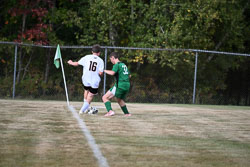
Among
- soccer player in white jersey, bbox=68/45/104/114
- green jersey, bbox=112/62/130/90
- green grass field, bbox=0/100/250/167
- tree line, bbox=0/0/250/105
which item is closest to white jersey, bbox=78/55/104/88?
soccer player in white jersey, bbox=68/45/104/114

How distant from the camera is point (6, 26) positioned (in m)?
24.3

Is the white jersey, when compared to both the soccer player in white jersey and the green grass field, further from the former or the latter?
the green grass field

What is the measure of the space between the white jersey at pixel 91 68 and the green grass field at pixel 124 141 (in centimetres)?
94

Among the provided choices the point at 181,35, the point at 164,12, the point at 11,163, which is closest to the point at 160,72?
the point at 181,35

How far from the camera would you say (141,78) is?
63.4 feet

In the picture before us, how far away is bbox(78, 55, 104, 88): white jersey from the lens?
39.3ft

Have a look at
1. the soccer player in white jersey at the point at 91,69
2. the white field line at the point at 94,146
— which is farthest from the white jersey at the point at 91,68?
the white field line at the point at 94,146

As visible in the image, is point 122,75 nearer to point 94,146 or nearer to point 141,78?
point 94,146

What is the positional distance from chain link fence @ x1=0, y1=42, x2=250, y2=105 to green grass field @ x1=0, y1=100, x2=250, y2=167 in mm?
7529

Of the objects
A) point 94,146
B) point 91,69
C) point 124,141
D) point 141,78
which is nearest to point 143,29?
point 141,78

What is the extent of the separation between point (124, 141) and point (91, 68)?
176 inches

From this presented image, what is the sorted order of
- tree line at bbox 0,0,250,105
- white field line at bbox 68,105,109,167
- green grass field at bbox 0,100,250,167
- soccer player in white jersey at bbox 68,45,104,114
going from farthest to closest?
tree line at bbox 0,0,250,105, soccer player in white jersey at bbox 68,45,104,114, green grass field at bbox 0,100,250,167, white field line at bbox 68,105,109,167

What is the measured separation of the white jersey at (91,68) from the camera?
12.0 metres

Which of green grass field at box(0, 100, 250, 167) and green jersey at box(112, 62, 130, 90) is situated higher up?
green jersey at box(112, 62, 130, 90)
